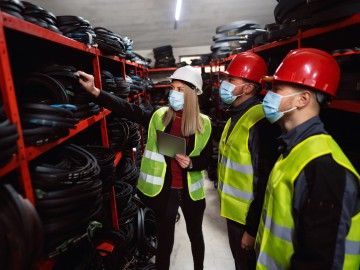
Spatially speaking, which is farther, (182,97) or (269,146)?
(182,97)

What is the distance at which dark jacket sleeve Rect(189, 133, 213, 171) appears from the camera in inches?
97.9

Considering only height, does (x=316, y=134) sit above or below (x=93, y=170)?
above

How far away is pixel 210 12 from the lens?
24.3 ft

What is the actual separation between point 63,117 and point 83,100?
0.66 metres

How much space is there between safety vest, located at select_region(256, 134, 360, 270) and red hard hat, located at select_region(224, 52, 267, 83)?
1.08 m

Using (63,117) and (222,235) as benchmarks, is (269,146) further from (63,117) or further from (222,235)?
(222,235)

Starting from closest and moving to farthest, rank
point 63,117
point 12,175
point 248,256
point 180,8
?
1. point 12,175
2. point 63,117
3. point 248,256
4. point 180,8

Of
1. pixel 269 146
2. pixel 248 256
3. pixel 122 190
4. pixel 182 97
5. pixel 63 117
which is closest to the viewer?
pixel 63 117

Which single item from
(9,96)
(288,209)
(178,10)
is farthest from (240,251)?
(178,10)

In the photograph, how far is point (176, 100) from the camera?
8.14 feet

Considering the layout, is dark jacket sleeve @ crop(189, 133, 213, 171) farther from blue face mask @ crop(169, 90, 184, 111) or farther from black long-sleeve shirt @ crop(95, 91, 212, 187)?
blue face mask @ crop(169, 90, 184, 111)

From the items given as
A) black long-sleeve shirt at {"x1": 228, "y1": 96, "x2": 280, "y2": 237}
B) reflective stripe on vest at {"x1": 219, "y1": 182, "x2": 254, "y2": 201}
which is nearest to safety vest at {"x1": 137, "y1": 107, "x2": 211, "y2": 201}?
reflective stripe on vest at {"x1": 219, "y1": 182, "x2": 254, "y2": 201}

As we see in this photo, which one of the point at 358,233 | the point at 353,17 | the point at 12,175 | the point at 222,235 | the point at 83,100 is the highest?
the point at 353,17

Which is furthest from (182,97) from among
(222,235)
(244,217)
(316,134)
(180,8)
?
(180,8)
